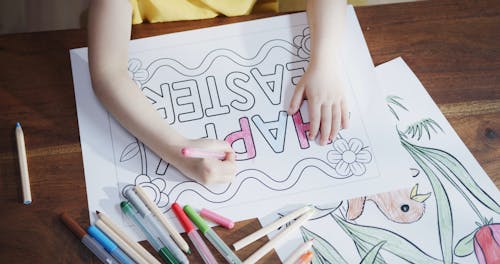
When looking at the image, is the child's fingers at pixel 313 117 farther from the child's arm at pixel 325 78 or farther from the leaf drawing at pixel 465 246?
the leaf drawing at pixel 465 246

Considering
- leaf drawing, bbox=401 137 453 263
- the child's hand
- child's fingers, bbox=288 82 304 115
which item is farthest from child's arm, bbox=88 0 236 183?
leaf drawing, bbox=401 137 453 263

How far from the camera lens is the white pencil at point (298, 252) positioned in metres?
0.61

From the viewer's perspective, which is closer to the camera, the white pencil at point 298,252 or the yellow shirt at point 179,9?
the white pencil at point 298,252

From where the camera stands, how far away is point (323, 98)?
2.32ft

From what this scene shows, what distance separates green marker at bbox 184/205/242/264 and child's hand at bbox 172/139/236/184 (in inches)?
1.7

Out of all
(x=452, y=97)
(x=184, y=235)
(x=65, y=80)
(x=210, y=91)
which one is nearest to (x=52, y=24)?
(x=65, y=80)

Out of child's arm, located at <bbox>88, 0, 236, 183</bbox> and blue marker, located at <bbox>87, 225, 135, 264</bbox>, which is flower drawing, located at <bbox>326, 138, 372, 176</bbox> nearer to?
child's arm, located at <bbox>88, 0, 236, 183</bbox>

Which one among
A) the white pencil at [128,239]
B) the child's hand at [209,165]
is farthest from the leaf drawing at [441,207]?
the white pencil at [128,239]

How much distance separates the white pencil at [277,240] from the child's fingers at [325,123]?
0.33 feet

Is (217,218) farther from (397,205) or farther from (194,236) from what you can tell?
(397,205)

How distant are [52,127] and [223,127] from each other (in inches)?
8.7

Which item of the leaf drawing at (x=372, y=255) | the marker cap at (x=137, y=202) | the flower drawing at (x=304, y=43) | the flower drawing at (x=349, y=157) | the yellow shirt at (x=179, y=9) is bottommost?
the leaf drawing at (x=372, y=255)

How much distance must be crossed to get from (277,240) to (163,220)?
0.14m

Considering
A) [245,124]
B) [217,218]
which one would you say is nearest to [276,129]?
[245,124]
